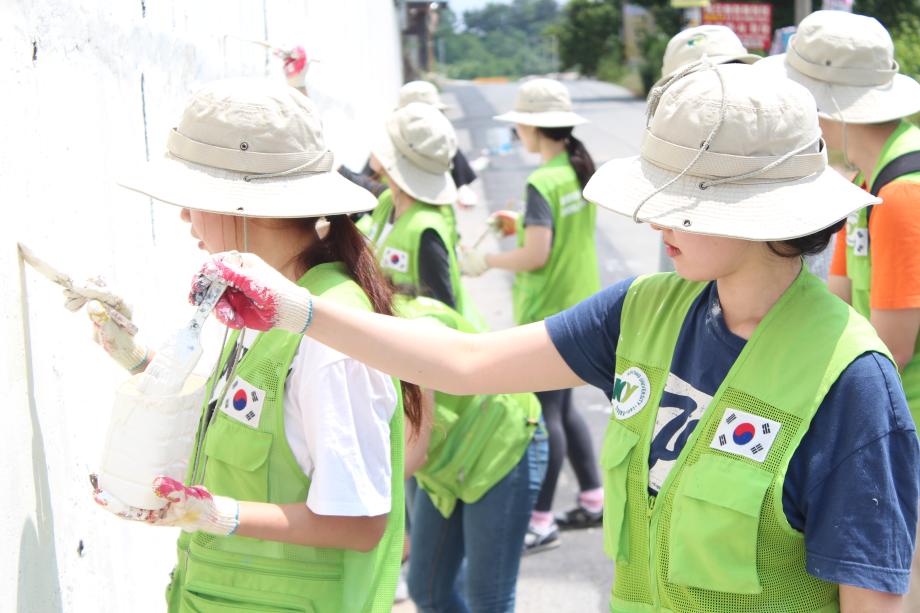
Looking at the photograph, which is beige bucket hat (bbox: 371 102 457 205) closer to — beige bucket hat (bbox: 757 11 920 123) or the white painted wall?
the white painted wall

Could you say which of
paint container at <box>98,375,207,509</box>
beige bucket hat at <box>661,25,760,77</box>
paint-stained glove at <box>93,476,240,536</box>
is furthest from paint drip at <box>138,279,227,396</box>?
beige bucket hat at <box>661,25,760,77</box>

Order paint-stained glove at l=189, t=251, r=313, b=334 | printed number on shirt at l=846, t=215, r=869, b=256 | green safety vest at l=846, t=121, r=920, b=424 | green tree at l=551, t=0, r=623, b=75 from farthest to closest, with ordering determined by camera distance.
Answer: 1. green tree at l=551, t=0, r=623, b=75
2. printed number on shirt at l=846, t=215, r=869, b=256
3. green safety vest at l=846, t=121, r=920, b=424
4. paint-stained glove at l=189, t=251, r=313, b=334

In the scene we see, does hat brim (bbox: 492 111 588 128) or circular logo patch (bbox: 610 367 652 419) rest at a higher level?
circular logo patch (bbox: 610 367 652 419)

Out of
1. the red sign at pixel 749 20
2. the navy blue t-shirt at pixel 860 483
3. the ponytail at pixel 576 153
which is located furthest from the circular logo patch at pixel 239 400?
the red sign at pixel 749 20

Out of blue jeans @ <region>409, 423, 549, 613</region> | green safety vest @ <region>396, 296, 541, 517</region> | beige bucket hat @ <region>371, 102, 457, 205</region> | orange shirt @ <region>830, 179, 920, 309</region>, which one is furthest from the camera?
beige bucket hat @ <region>371, 102, 457, 205</region>

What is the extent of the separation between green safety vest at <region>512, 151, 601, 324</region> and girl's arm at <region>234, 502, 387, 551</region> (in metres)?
3.25

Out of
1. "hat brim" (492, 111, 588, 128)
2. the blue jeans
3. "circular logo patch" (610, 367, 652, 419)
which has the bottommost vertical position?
the blue jeans

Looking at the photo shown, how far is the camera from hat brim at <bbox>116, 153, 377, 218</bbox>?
6.35 feet

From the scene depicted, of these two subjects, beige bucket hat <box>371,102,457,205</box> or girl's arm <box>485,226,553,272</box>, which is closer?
beige bucket hat <box>371,102,457,205</box>

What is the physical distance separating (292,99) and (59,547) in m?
0.97

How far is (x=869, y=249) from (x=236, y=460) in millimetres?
1860

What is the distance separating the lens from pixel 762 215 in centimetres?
168

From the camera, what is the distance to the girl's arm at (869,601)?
162cm

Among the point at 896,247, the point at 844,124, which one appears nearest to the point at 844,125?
the point at 844,124
